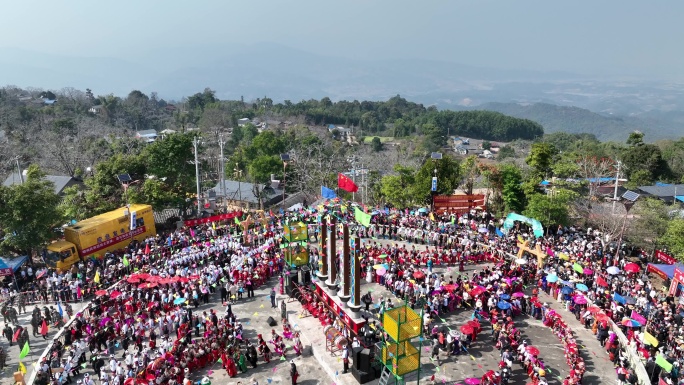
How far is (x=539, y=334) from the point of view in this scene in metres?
21.5

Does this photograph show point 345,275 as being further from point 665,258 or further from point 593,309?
point 665,258

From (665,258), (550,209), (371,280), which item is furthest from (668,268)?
(371,280)

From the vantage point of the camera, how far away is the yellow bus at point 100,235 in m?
28.3

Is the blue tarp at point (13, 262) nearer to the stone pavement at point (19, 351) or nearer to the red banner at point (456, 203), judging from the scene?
the stone pavement at point (19, 351)

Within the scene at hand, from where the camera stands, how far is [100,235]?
30.2m

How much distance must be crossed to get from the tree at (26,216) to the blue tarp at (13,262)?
61 centimetres

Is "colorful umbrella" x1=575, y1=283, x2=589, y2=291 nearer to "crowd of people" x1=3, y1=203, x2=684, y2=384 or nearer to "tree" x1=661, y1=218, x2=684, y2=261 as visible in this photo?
"crowd of people" x1=3, y1=203, x2=684, y2=384

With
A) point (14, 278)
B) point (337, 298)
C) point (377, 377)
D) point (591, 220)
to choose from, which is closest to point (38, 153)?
point (14, 278)

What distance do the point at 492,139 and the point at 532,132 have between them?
39.2ft

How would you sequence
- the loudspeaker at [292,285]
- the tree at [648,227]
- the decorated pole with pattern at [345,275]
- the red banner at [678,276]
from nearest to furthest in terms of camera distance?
the decorated pole with pattern at [345,275], the red banner at [678,276], the loudspeaker at [292,285], the tree at [648,227]

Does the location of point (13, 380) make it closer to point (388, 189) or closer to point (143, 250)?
point (143, 250)

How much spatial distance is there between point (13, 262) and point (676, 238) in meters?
39.0

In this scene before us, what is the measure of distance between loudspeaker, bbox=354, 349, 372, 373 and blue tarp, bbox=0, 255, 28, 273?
71.1 ft

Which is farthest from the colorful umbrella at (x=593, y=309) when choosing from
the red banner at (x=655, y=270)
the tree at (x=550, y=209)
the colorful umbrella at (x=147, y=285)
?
the colorful umbrella at (x=147, y=285)
